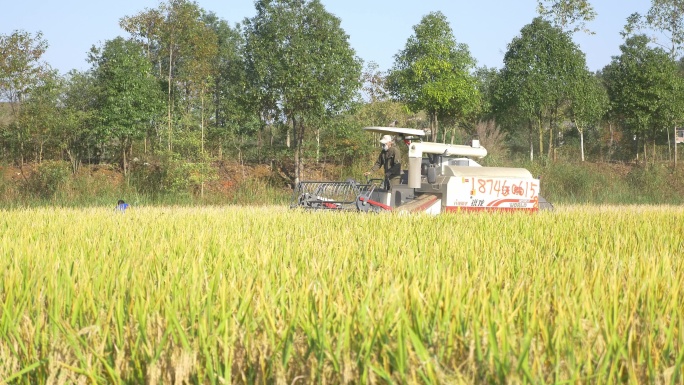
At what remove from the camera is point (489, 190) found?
13336mm

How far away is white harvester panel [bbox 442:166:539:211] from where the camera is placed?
1305cm

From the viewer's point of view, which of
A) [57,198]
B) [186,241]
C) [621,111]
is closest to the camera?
[186,241]

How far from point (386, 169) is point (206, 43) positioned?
67.3ft

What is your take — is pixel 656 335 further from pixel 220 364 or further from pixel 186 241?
pixel 186 241

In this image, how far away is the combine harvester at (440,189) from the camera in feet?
42.6

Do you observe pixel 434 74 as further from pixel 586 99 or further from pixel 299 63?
pixel 299 63

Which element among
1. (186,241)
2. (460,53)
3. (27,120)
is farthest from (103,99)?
(186,241)

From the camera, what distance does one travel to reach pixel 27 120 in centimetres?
2695

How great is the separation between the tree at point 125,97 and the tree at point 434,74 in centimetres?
1441

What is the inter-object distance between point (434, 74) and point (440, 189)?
27.6 metres

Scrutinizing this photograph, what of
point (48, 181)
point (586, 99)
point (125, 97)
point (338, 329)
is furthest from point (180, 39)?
point (338, 329)

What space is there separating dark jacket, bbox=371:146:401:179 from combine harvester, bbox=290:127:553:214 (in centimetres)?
24

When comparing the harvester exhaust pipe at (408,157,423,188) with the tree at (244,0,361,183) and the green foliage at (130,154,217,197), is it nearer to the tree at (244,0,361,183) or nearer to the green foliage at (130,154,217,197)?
the green foliage at (130,154,217,197)

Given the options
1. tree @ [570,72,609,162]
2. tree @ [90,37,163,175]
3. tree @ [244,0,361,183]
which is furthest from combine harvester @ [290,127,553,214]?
tree @ [570,72,609,162]
